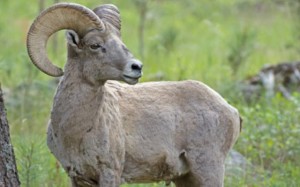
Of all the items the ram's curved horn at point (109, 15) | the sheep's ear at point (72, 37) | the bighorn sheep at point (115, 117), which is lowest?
the bighorn sheep at point (115, 117)

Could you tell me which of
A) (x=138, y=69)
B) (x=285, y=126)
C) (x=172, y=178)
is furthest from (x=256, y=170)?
(x=138, y=69)

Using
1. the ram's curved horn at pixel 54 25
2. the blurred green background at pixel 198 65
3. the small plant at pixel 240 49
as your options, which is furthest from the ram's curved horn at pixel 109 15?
the small plant at pixel 240 49

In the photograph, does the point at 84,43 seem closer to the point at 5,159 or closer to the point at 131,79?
the point at 131,79

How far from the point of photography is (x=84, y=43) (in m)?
6.64

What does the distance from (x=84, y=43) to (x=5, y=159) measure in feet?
3.60

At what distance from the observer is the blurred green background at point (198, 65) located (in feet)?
29.5

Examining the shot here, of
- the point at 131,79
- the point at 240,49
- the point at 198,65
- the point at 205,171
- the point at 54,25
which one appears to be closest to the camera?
the point at 131,79

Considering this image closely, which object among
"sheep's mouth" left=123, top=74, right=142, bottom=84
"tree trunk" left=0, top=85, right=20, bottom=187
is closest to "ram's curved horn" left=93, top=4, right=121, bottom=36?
"sheep's mouth" left=123, top=74, right=142, bottom=84

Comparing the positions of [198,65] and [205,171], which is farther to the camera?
[198,65]

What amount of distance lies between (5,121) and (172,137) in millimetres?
1366

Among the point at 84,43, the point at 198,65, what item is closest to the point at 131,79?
the point at 84,43

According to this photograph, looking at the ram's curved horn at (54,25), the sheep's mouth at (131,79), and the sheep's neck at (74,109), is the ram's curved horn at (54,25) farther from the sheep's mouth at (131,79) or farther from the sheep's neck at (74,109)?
the sheep's mouth at (131,79)

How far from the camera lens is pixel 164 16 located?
859 inches

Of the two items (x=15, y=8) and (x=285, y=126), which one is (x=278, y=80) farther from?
(x=15, y=8)
